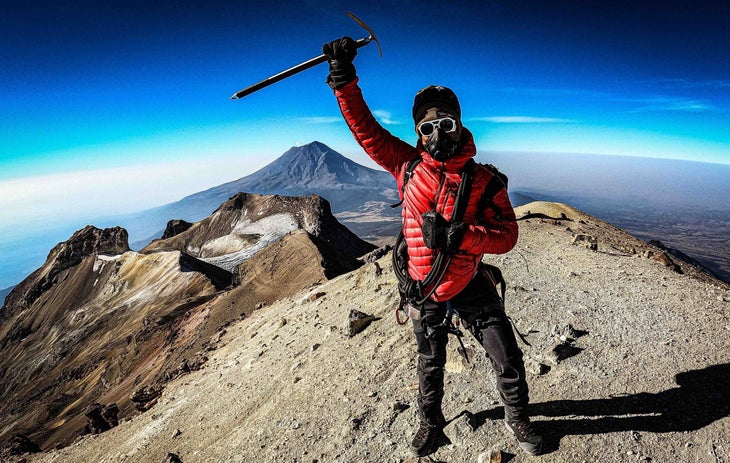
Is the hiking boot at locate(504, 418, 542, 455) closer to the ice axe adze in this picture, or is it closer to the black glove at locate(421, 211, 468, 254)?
the black glove at locate(421, 211, 468, 254)

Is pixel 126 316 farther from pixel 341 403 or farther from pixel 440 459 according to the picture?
pixel 440 459

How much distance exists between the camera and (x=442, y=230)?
3385 millimetres

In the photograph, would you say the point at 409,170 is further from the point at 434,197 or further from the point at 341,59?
the point at 341,59

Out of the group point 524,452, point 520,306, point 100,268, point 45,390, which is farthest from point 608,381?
point 100,268

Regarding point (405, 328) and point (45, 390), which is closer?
point (405, 328)

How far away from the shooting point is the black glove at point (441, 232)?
131 inches

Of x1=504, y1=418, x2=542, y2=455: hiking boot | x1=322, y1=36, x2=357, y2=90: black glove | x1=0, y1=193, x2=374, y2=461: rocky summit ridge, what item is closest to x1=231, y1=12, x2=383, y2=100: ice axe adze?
x1=322, y1=36, x2=357, y2=90: black glove

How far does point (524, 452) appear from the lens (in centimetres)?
410

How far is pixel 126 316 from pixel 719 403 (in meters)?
34.6

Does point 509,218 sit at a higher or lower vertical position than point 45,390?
higher

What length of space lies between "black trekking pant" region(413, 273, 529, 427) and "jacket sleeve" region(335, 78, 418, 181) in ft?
4.81

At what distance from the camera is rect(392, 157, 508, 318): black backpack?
3492 millimetres

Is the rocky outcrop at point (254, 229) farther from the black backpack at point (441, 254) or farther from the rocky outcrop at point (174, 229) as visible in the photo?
the black backpack at point (441, 254)

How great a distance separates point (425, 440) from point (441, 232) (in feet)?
8.68
